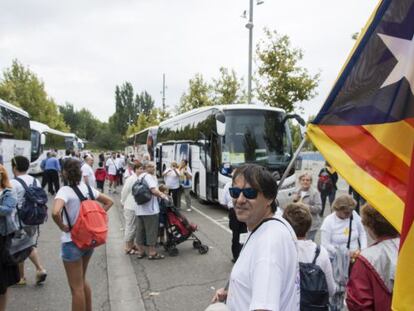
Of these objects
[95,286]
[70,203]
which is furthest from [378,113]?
[95,286]

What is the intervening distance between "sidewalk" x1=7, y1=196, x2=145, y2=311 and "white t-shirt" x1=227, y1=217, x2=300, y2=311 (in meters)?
3.72

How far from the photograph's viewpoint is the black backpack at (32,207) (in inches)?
189

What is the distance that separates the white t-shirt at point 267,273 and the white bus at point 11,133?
48.2ft

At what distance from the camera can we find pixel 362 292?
8.20 ft

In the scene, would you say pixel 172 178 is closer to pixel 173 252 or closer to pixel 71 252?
pixel 173 252

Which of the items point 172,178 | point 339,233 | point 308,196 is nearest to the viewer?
point 339,233

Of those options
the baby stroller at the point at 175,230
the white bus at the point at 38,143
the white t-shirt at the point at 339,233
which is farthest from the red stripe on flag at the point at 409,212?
the white bus at the point at 38,143

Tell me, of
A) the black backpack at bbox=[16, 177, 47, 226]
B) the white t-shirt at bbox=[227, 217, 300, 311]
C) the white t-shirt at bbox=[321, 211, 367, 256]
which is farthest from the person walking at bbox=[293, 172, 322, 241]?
the white t-shirt at bbox=[227, 217, 300, 311]

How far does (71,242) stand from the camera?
407cm

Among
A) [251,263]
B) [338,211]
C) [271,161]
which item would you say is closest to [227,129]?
[271,161]

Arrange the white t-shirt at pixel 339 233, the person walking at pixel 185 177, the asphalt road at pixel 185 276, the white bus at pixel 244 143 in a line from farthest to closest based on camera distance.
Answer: the person walking at pixel 185 177 → the white bus at pixel 244 143 → the asphalt road at pixel 185 276 → the white t-shirt at pixel 339 233

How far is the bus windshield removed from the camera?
41.8 feet

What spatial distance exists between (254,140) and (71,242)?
9316mm

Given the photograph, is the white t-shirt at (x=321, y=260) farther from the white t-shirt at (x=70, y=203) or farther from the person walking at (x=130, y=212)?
the person walking at (x=130, y=212)
